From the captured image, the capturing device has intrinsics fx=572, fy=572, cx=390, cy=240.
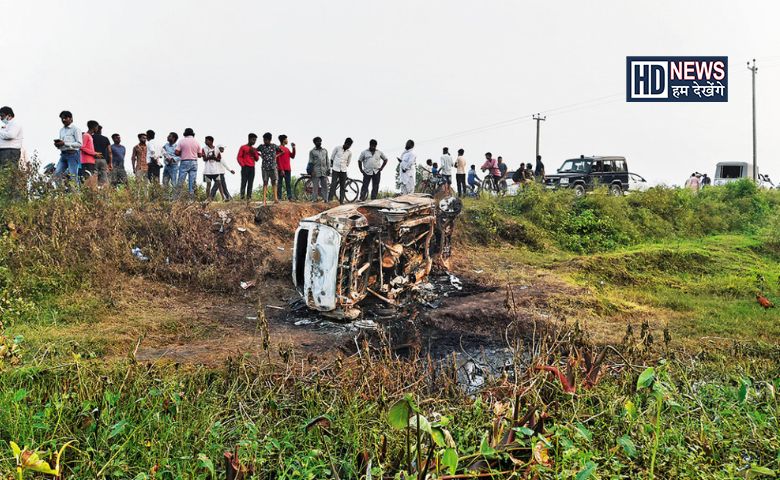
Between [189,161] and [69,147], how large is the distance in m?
2.58

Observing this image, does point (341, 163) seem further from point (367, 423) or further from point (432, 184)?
point (367, 423)

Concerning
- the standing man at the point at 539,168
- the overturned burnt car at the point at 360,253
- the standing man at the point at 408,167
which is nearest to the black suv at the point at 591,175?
the standing man at the point at 539,168

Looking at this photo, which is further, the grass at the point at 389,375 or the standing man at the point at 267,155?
the standing man at the point at 267,155

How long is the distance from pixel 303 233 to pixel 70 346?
3862 mm

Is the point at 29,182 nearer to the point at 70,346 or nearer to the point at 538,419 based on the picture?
the point at 70,346

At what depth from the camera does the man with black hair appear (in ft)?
36.7

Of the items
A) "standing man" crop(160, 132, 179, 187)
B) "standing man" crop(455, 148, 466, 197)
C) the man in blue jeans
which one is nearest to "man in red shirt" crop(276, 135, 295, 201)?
"standing man" crop(160, 132, 179, 187)

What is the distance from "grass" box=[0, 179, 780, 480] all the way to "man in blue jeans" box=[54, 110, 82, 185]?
765mm

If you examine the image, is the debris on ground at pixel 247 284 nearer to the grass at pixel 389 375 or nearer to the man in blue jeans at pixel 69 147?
the grass at pixel 389 375

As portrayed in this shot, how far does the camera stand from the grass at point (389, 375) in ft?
12.5

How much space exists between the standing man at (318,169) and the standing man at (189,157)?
2.75m

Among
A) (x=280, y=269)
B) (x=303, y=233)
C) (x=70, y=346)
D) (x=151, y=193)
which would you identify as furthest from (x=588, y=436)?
(x=151, y=193)

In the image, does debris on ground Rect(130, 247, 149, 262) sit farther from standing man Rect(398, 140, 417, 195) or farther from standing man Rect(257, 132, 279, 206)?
standing man Rect(398, 140, 417, 195)

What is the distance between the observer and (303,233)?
9.62 meters
